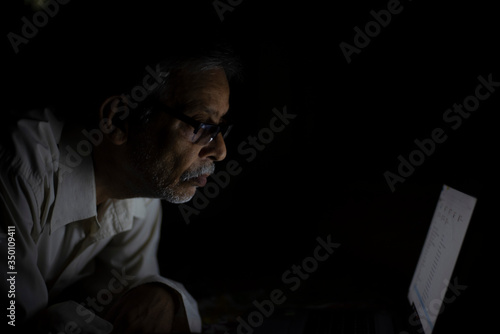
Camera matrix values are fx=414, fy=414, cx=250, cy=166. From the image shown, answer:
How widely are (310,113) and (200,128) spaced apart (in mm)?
503

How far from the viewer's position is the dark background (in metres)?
1.11

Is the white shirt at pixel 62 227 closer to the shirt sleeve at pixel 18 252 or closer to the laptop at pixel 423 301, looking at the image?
the shirt sleeve at pixel 18 252

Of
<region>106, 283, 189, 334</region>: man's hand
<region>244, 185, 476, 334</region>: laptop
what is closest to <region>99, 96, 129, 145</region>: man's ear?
<region>106, 283, 189, 334</region>: man's hand

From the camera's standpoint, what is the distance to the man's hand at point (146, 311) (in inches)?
38.1

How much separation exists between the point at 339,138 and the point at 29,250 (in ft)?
3.18

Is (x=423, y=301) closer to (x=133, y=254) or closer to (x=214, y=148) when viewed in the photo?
(x=214, y=148)

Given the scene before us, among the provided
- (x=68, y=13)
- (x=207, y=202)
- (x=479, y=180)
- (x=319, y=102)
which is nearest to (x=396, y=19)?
(x=319, y=102)

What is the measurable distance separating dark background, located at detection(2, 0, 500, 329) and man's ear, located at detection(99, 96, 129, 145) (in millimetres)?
40

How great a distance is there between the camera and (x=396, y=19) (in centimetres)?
123

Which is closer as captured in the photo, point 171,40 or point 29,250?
point 29,250

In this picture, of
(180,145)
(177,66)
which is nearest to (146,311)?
(180,145)

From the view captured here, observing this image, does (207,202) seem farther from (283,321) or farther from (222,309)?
(283,321)

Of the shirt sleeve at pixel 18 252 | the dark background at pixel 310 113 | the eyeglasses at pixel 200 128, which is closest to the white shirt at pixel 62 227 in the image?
the shirt sleeve at pixel 18 252

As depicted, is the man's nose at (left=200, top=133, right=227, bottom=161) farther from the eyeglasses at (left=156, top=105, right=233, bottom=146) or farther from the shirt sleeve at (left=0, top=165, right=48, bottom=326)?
the shirt sleeve at (left=0, top=165, right=48, bottom=326)
